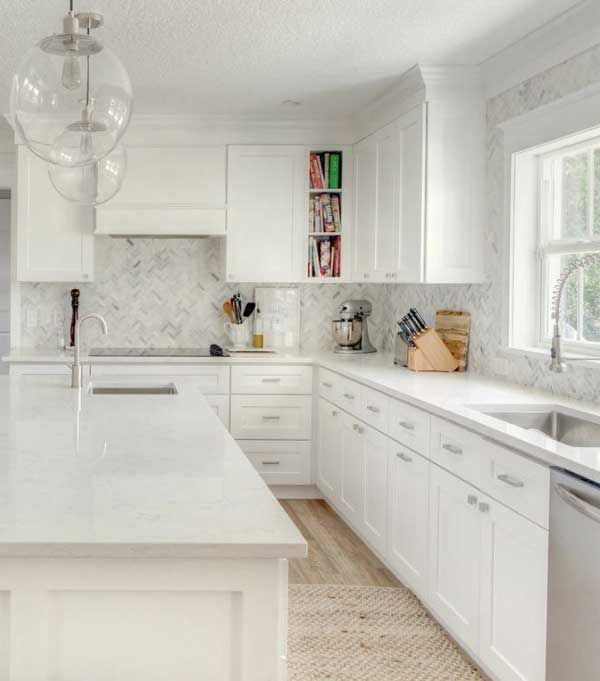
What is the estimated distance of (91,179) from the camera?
9.69ft

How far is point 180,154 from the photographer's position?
540 cm

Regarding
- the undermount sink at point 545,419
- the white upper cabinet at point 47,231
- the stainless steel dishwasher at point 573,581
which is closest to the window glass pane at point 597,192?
the undermount sink at point 545,419

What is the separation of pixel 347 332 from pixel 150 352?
1.27 meters

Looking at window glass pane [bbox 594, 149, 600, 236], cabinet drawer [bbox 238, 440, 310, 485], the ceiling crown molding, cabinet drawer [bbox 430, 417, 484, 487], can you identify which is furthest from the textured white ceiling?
cabinet drawer [bbox 238, 440, 310, 485]

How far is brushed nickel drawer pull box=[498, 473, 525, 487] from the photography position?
2.44 meters

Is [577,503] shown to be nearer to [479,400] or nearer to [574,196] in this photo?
[479,400]

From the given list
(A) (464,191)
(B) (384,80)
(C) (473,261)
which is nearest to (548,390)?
(C) (473,261)

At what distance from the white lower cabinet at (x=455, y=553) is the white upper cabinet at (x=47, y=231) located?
3.12 m

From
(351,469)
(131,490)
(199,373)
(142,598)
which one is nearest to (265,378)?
(199,373)

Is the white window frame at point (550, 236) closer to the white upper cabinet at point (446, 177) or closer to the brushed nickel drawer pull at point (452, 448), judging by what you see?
the white upper cabinet at point (446, 177)

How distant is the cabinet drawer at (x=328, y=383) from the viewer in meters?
4.73

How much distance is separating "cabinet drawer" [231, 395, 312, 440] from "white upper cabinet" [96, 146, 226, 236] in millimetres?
1107

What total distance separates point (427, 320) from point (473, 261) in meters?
0.87

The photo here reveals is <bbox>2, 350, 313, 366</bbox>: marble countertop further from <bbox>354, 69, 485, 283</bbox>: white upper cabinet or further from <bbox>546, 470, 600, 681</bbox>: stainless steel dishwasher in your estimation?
<bbox>546, 470, 600, 681</bbox>: stainless steel dishwasher
